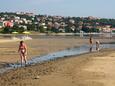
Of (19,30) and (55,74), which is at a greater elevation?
(55,74)

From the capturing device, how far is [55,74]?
15.0 meters

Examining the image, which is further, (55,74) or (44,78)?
(55,74)

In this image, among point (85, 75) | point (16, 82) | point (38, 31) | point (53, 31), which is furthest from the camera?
point (53, 31)

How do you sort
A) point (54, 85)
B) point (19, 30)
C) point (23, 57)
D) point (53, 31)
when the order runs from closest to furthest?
point (54, 85) → point (23, 57) → point (19, 30) → point (53, 31)

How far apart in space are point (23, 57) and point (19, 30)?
124 m

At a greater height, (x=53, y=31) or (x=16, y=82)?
(x=16, y=82)

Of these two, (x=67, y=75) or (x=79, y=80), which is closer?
(x=79, y=80)

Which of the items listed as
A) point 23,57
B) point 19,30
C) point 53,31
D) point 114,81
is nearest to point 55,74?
point 114,81

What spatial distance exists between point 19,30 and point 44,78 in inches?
5264

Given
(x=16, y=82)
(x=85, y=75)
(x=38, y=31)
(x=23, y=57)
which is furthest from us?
(x=38, y=31)

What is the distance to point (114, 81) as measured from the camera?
41.5ft

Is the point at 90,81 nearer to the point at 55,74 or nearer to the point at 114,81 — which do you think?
the point at 114,81

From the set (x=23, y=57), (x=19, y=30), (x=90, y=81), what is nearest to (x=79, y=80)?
(x=90, y=81)

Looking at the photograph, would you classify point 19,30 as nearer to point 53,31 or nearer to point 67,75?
point 53,31
